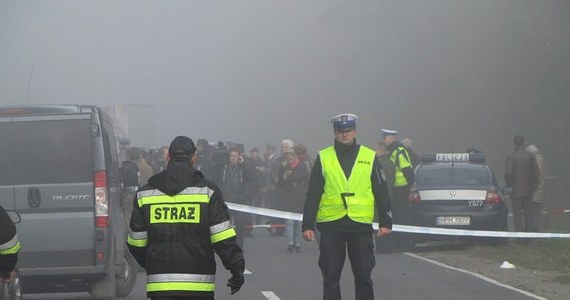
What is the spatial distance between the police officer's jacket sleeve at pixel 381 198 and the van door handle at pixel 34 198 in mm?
3241

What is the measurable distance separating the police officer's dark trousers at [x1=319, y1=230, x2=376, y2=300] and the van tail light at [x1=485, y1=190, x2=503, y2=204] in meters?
→ 9.81

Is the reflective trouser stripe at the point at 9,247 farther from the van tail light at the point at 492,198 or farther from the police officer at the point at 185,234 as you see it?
the van tail light at the point at 492,198

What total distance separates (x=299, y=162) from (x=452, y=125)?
94.6 ft

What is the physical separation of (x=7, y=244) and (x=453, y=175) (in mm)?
13772

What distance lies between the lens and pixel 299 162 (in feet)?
69.8

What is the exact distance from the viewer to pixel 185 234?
694 centimetres

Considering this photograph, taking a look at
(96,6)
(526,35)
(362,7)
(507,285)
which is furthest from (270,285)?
(96,6)

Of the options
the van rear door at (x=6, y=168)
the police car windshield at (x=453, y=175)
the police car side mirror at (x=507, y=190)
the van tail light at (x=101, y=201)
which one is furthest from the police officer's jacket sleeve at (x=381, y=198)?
the police car side mirror at (x=507, y=190)

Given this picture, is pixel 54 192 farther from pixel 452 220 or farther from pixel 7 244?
pixel 452 220

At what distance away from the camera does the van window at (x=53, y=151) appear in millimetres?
11523

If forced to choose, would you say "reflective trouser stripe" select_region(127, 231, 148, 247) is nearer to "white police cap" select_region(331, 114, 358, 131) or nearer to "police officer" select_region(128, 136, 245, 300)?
"police officer" select_region(128, 136, 245, 300)

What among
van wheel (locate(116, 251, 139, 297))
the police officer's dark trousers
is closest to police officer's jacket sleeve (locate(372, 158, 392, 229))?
the police officer's dark trousers

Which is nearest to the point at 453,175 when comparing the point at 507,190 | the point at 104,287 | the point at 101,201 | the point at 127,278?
the point at 507,190

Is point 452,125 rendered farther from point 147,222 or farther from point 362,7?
point 147,222
